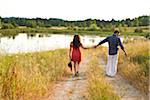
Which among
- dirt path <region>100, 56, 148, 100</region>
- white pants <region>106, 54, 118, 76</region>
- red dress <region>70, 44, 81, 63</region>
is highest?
red dress <region>70, 44, 81, 63</region>

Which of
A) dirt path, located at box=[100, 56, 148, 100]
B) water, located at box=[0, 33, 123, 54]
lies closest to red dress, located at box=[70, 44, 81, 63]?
water, located at box=[0, 33, 123, 54]

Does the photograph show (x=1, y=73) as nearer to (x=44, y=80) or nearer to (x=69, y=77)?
(x=44, y=80)

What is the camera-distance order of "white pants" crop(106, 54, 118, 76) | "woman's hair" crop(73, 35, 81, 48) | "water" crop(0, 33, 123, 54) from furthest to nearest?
"woman's hair" crop(73, 35, 81, 48), "white pants" crop(106, 54, 118, 76), "water" crop(0, 33, 123, 54)

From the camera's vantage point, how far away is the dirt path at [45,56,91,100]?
30.7ft

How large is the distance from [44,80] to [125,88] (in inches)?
85.1

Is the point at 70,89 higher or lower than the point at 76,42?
lower

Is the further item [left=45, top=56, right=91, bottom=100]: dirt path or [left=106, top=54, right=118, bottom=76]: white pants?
[left=106, top=54, right=118, bottom=76]: white pants

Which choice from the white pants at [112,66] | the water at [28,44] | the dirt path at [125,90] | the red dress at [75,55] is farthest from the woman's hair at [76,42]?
the dirt path at [125,90]

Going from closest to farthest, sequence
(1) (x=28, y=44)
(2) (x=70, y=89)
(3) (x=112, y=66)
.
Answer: (2) (x=70, y=89), (3) (x=112, y=66), (1) (x=28, y=44)

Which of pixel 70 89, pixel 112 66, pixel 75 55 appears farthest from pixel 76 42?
pixel 70 89

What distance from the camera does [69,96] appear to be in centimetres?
944

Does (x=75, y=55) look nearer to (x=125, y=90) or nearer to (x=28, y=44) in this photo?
(x=125, y=90)

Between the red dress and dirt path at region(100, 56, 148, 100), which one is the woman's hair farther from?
dirt path at region(100, 56, 148, 100)

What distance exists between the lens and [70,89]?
10.5 meters
